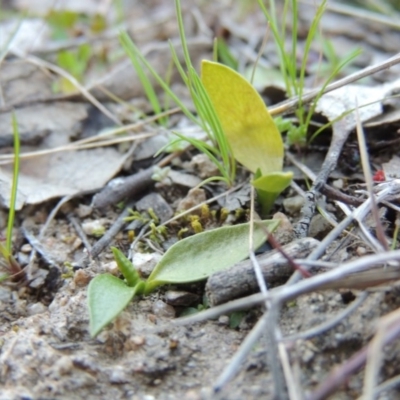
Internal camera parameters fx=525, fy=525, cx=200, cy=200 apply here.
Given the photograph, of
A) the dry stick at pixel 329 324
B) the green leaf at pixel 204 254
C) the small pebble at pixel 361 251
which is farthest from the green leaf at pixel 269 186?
the dry stick at pixel 329 324

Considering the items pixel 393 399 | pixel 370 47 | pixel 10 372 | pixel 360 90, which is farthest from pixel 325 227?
pixel 370 47

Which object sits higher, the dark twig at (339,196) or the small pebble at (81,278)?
the dark twig at (339,196)

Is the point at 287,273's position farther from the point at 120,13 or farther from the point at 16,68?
the point at 120,13

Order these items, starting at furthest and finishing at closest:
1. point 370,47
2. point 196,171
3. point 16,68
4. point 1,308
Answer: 1. point 370,47
2. point 16,68
3. point 196,171
4. point 1,308

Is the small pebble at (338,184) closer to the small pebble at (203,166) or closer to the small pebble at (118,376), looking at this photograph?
the small pebble at (203,166)

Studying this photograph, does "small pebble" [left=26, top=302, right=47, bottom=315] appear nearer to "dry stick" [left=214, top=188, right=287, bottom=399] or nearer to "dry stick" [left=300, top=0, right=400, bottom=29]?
"dry stick" [left=214, top=188, right=287, bottom=399]

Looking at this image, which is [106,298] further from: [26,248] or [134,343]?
[26,248]

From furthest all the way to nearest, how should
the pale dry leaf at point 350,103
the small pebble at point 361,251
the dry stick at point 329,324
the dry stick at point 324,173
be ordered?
the pale dry leaf at point 350,103 → the dry stick at point 324,173 → the small pebble at point 361,251 → the dry stick at point 329,324
